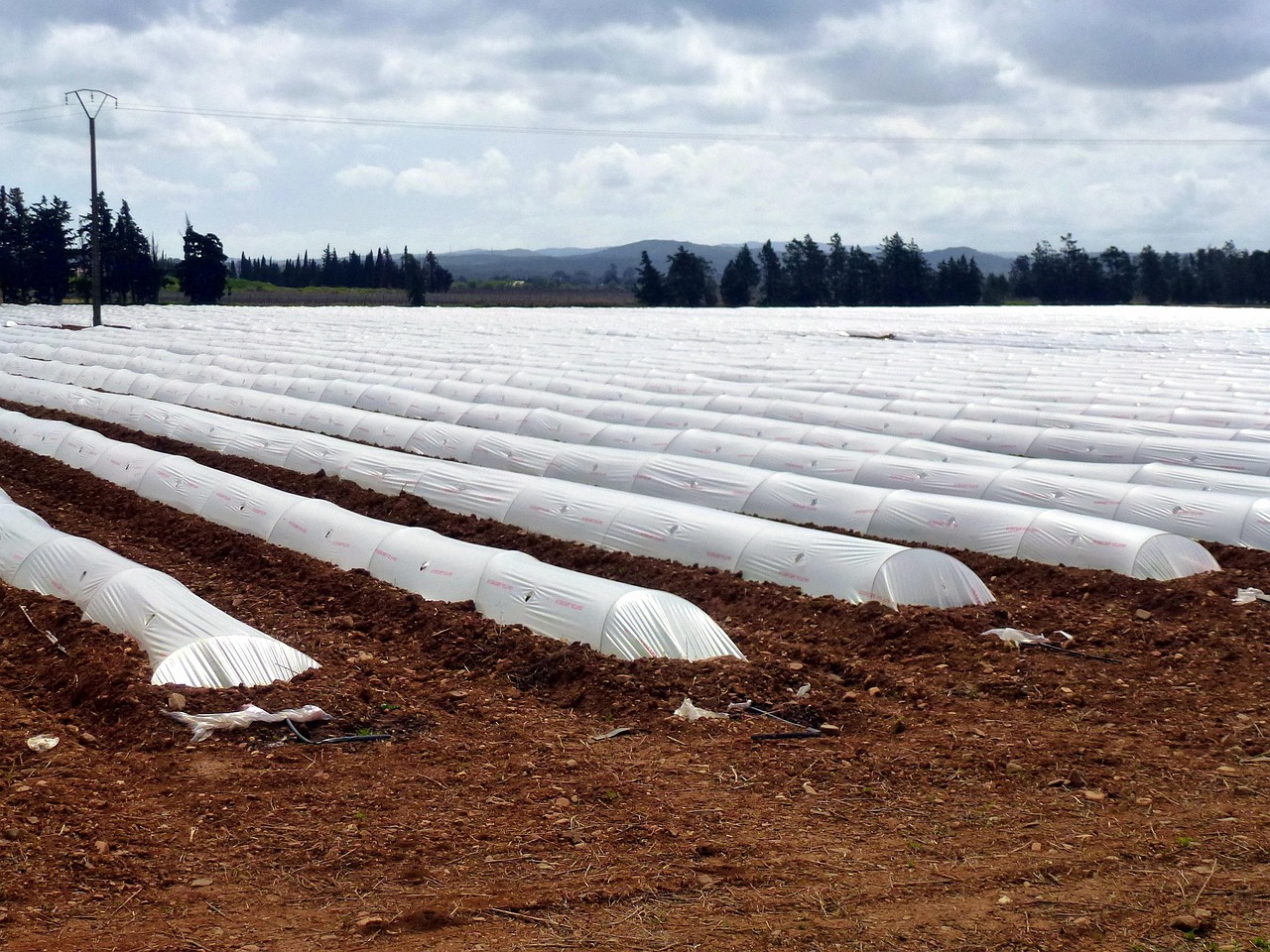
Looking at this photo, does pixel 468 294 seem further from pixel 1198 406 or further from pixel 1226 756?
pixel 1226 756

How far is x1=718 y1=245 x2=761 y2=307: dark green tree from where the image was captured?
103688mm

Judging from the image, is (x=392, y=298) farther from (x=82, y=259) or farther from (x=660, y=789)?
(x=660, y=789)

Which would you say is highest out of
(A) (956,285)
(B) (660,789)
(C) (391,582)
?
(A) (956,285)

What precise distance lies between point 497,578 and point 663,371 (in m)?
20.5

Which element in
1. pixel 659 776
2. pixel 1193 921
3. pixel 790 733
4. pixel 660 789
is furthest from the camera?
pixel 790 733

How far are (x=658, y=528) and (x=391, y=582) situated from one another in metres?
2.83

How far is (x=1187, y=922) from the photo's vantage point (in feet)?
16.2

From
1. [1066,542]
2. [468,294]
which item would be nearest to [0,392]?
[1066,542]

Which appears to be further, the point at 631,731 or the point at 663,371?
the point at 663,371

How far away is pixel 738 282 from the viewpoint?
342 ft

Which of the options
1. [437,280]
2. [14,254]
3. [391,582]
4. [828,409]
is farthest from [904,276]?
[391,582]

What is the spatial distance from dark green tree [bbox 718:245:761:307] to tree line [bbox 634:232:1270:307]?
0.29ft

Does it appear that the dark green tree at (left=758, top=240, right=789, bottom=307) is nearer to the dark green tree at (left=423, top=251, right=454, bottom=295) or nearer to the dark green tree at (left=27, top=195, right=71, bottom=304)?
the dark green tree at (left=423, top=251, right=454, bottom=295)

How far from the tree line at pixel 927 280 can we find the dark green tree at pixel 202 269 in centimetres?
3442
